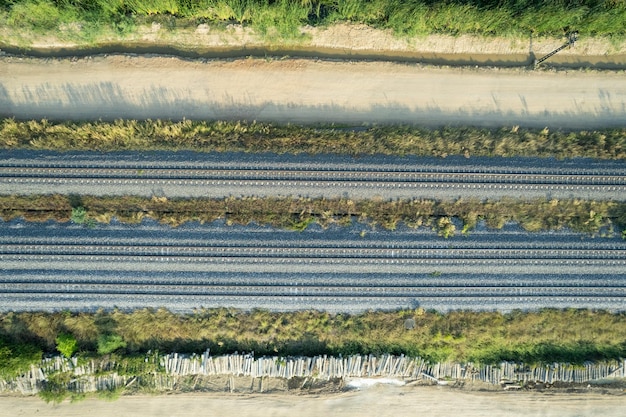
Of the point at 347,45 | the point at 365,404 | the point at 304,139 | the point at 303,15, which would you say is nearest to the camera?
the point at 303,15

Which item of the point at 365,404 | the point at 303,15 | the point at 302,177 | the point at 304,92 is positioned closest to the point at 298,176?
the point at 302,177

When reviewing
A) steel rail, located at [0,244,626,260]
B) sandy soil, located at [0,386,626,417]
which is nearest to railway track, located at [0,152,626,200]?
steel rail, located at [0,244,626,260]

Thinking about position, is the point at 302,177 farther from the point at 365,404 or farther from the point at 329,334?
the point at 365,404

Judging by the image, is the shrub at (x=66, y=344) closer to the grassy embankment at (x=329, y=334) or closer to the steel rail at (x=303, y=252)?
the grassy embankment at (x=329, y=334)

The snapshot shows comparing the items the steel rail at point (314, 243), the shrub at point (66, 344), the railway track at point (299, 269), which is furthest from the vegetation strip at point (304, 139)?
the shrub at point (66, 344)

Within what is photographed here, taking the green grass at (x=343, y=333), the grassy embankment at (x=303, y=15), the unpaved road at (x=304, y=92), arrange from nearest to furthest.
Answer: the grassy embankment at (x=303, y=15), the green grass at (x=343, y=333), the unpaved road at (x=304, y=92)
